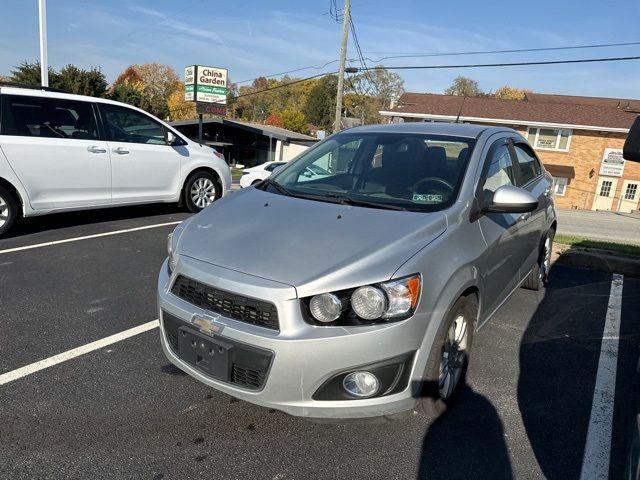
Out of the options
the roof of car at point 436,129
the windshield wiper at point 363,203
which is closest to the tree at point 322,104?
the roof of car at point 436,129

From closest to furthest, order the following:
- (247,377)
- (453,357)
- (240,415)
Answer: (247,377) < (240,415) < (453,357)

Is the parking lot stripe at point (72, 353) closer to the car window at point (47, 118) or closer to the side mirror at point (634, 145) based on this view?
the side mirror at point (634, 145)

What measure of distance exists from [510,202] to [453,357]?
1.03 meters

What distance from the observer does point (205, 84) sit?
90.3ft

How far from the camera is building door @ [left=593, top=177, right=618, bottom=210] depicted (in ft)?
103

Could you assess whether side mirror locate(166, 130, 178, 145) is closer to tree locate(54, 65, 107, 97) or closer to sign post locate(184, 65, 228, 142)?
sign post locate(184, 65, 228, 142)

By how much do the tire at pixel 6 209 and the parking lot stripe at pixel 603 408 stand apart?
643 cm

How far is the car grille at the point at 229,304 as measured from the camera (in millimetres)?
2318

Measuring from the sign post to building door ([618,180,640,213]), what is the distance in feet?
83.5

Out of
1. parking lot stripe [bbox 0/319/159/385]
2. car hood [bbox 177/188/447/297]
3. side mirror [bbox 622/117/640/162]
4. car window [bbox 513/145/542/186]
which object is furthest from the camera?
car window [bbox 513/145/542/186]

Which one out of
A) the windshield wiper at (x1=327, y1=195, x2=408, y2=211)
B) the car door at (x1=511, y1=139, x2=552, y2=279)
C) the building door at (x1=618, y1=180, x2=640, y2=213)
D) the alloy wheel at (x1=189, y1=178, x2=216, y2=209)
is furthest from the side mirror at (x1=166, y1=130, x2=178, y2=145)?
the building door at (x1=618, y1=180, x2=640, y2=213)

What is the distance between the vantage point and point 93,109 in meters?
6.68

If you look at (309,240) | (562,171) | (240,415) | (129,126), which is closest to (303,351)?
(309,240)

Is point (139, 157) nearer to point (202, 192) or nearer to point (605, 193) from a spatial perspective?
point (202, 192)
